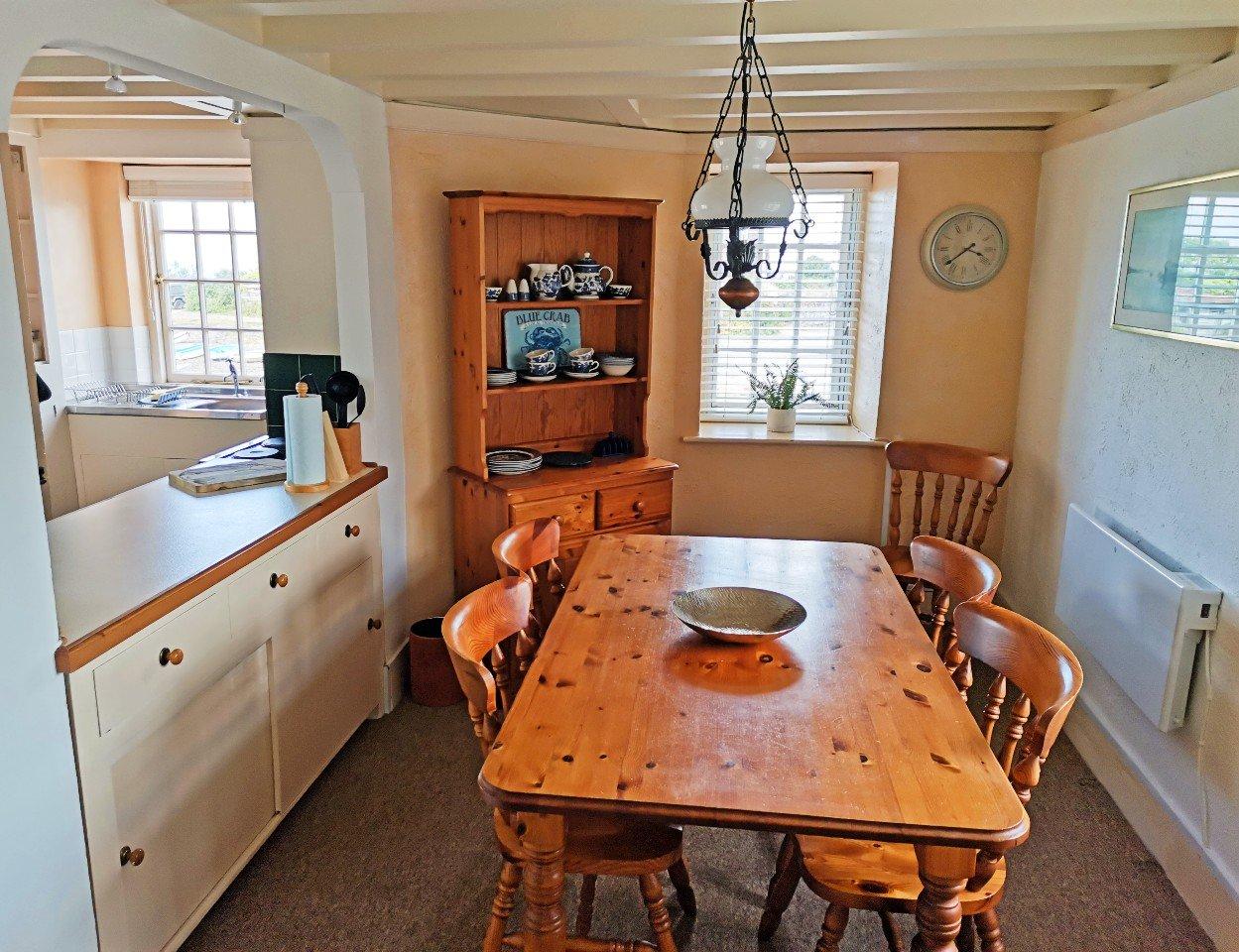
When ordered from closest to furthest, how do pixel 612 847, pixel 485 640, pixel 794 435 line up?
pixel 612 847 → pixel 485 640 → pixel 794 435

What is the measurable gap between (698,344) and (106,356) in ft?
10.9

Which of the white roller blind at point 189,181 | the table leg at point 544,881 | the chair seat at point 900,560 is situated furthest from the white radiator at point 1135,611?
the white roller blind at point 189,181

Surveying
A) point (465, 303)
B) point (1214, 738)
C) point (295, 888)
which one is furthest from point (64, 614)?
point (1214, 738)

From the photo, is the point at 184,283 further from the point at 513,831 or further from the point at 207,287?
the point at 513,831

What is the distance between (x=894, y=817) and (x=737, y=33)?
197 cm

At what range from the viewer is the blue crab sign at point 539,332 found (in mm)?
3836

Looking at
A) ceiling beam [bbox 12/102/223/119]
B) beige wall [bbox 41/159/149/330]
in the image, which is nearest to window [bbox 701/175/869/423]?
ceiling beam [bbox 12/102/223/119]

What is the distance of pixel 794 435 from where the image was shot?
4.44 m

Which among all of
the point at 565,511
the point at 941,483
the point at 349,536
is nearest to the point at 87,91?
the point at 349,536

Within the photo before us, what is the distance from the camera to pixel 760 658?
2.16 m

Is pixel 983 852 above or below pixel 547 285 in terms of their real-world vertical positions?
below

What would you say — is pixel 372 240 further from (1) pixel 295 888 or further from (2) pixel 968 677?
(2) pixel 968 677

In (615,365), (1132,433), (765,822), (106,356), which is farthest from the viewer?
(106,356)

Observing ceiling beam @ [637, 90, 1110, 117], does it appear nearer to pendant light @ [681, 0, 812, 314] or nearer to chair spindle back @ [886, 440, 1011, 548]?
chair spindle back @ [886, 440, 1011, 548]
